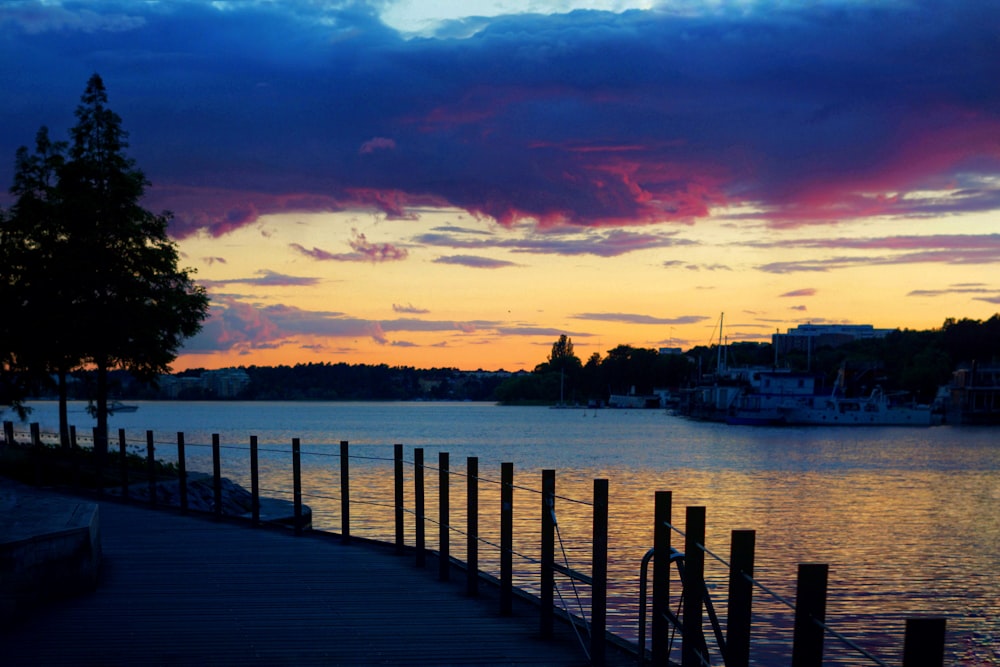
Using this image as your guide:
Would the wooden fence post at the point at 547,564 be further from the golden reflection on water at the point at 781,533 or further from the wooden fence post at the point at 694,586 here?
the wooden fence post at the point at 694,586

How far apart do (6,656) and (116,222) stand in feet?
82.2

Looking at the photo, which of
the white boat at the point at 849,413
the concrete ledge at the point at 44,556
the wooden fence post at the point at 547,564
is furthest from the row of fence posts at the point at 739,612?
the white boat at the point at 849,413

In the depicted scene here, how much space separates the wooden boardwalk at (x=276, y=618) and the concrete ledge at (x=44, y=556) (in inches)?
7.6

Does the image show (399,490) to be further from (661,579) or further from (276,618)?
(661,579)

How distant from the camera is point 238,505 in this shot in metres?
25.9

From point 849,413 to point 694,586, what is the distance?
454 feet

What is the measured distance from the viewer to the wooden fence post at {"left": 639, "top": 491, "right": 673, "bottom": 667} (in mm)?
7285

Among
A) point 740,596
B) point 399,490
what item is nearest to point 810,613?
point 740,596

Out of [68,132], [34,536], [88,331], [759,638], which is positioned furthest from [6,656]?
[68,132]

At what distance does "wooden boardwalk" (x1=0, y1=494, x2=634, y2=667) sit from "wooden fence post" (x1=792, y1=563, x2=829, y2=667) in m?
3.93

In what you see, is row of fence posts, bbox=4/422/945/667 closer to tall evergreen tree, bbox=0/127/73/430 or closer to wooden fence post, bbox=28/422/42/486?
wooden fence post, bbox=28/422/42/486

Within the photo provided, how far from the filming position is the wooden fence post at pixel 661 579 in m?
7.29

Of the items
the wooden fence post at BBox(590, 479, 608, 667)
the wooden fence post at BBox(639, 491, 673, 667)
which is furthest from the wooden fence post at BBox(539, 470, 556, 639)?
the wooden fence post at BBox(639, 491, 673, 667)

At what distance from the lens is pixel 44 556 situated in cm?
1036
